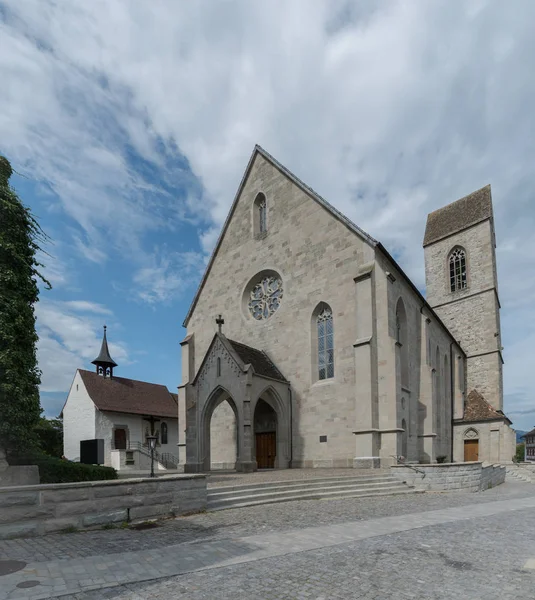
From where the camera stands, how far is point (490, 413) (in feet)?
108

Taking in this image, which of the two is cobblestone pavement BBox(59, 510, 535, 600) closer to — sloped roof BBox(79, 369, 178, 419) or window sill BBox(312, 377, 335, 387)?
window sill BBox(312, 377, 335, 387)

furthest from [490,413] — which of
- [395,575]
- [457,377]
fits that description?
[395,575]

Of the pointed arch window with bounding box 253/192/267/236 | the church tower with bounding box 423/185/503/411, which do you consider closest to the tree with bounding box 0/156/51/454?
the pointed arch window with bounding box 253/192/267/236

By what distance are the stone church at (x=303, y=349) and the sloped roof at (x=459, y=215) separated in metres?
13.6

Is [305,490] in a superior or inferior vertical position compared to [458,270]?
inferior

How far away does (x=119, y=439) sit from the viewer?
34438 millimetres

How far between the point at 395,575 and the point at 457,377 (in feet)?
105

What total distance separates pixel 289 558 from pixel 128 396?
34435 mm

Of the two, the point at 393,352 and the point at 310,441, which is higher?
the point at 393,352

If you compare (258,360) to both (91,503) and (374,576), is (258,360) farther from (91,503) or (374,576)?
(374,576)

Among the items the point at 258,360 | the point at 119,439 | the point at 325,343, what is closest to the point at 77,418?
the point at 119,439

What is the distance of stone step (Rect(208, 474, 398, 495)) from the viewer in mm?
11188

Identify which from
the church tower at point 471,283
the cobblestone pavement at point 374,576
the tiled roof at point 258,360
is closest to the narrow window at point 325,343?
the tiled roof at point 258,360

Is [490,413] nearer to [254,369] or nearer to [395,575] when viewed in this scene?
[254,369]
